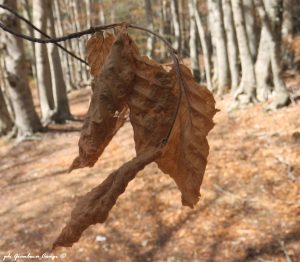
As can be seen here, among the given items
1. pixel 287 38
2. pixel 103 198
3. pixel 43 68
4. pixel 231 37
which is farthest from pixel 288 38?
pixel 103 198

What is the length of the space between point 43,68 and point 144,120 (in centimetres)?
1048

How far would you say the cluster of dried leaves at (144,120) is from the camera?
92 cm

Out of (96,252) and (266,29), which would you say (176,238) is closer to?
(96,252)

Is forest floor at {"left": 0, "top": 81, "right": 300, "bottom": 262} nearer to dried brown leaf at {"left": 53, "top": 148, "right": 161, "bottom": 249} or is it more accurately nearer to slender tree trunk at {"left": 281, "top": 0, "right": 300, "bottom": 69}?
dried brown leaf at {"left": 53, "top": 148, "right": 161, "bottom": 249}

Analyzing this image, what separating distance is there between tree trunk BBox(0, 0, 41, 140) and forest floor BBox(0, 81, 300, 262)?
203 centimetres

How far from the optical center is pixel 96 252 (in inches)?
176

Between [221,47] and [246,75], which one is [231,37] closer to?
[221,47]

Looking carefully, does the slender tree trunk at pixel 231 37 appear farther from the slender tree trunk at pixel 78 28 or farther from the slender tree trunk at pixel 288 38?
the slender tree trunk at pixel 78 28

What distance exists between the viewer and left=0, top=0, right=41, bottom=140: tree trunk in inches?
356

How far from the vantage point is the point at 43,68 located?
1090cm

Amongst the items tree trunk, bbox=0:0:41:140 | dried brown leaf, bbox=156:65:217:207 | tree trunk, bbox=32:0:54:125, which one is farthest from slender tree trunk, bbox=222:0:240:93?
dried brown leaf, bbox=156:65:217:207

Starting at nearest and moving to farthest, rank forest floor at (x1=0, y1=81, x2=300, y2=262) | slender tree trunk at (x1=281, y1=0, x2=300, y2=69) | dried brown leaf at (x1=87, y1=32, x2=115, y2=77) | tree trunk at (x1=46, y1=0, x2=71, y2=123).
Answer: dried brown leaf at (x1=87, y1=32, x2=115, y2=77), forest floor at (x1=0, y1=81, x2=300, y2=262), tree trunk at (x1=46, y1=0, x2=71, y2=123), slender tree trunk at (x1=281, y1=0, x2=300, y2=69)

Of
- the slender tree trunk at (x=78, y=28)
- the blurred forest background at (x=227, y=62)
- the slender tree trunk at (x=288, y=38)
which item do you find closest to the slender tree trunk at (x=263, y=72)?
the blurred forest background at (x=227, y=62)

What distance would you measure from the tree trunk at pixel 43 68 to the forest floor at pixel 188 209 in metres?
3.85
